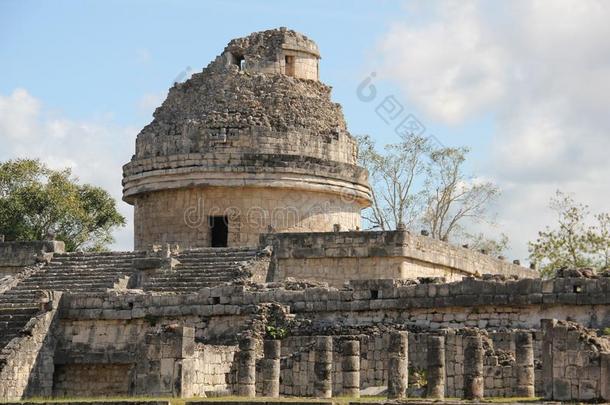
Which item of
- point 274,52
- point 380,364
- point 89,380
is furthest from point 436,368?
point 274,52

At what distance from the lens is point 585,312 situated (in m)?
26.5

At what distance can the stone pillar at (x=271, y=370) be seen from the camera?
2473 centimetres

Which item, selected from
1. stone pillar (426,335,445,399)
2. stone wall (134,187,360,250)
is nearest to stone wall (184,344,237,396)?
stone pillar (426,335,445,399)

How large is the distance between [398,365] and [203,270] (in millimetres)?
9813

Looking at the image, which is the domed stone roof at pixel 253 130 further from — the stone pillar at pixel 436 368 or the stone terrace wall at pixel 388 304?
the stone pillar at pixel 436 368

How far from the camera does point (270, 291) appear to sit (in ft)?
96.6

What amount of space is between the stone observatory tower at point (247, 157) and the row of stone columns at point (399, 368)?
34.7ft

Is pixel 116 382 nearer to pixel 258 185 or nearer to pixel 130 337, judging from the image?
pixel 130 337

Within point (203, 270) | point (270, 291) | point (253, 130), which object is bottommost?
point (270, 291)

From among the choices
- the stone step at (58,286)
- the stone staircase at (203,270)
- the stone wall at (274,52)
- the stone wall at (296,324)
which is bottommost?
the stone wall at (296,324)

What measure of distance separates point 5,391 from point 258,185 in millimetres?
8895

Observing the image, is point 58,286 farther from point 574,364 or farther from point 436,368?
point 574,364

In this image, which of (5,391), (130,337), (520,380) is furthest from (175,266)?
(520,380)

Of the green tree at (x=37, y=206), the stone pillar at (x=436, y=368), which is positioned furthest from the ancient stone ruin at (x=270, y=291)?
the green tree at (x=37, y=206)
